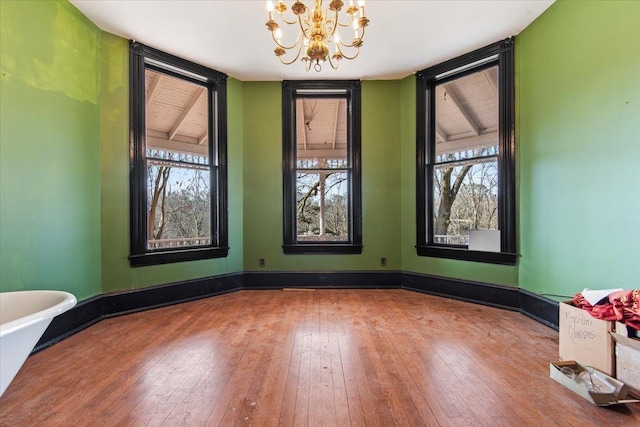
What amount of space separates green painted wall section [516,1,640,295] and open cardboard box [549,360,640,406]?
0.77m

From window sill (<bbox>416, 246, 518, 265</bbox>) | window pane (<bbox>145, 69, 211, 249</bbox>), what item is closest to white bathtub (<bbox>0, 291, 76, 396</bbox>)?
window pane (<bbox>145, 69, 211, 249</bbox>)

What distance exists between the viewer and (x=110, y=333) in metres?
2.67

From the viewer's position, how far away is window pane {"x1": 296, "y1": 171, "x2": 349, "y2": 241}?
4336mm

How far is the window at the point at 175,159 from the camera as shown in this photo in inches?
130

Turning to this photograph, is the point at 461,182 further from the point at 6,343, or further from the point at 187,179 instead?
Result: the point at 6,343

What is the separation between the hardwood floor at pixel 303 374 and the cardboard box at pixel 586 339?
206 mm

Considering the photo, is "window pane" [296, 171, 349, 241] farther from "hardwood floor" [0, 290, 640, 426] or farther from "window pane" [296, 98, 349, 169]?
"hardwood floor" [0, 290, 640, 426]

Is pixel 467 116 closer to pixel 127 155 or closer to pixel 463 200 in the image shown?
pixel 463 200

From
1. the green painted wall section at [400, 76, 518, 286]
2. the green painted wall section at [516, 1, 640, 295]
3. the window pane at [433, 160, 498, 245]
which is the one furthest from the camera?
the green painted wall section at [400, 76, 518, 286]

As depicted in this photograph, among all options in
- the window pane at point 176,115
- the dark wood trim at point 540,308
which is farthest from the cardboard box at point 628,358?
the window pane at point 176,115

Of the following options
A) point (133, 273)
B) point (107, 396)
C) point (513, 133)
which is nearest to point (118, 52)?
point (133, 273)

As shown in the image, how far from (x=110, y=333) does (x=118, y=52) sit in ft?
9.41

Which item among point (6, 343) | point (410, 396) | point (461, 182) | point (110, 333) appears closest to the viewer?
point (6, 343)

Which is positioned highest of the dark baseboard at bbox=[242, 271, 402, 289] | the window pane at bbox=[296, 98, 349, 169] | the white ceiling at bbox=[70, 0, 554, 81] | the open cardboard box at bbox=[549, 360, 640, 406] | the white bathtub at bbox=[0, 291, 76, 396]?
the white ceiling at bbox=[70, 0, 554, 81]
